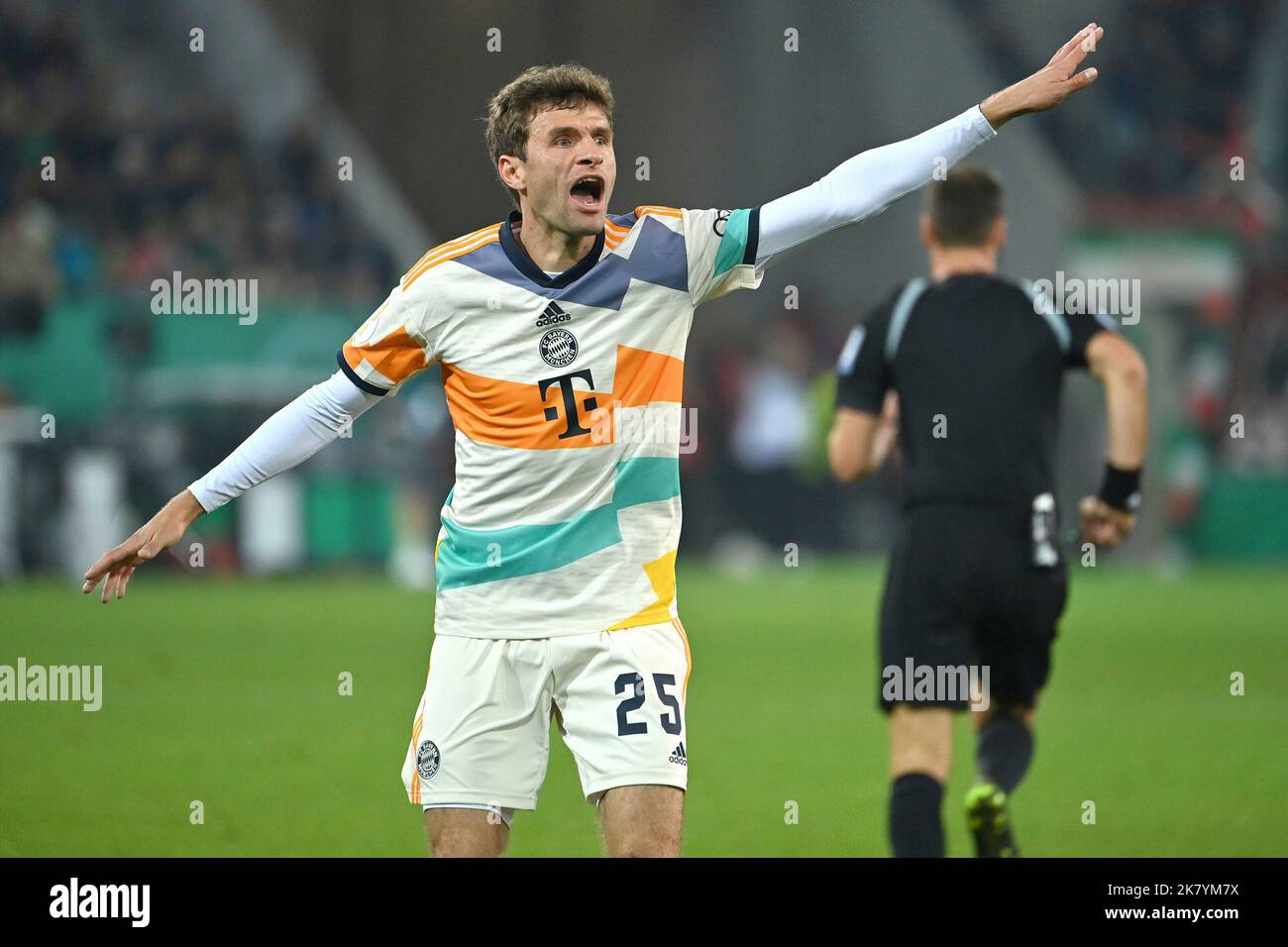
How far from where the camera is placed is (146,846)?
6.39 metres

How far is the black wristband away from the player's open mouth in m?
2.04

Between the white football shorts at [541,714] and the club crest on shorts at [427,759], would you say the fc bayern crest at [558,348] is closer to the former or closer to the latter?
the white football shorts at [541,714]

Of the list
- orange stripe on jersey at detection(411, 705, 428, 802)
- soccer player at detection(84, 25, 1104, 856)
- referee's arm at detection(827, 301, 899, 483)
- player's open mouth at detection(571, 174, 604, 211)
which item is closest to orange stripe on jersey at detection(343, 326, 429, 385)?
soccer player at detection(84, 25, 1104, 856)

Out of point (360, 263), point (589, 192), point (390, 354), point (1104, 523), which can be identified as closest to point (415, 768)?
point (390, 354)

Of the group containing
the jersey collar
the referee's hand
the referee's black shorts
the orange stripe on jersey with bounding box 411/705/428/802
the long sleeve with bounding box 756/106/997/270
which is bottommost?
the orange stripe on jersey with bounding box 411/705/428/802

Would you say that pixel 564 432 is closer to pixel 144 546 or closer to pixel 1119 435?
pixel 144 546

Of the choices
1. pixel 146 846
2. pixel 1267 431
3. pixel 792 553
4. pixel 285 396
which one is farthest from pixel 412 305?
pixel 1267 431

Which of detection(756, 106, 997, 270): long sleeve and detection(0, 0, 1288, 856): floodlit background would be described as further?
detection(0, 0, 1288, 856): floodlit background

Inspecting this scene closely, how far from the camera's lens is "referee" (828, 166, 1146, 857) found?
5.36 m

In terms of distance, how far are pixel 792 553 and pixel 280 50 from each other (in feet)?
29.8

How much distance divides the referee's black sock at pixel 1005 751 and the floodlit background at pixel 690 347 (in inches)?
112

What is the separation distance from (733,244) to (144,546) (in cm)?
157

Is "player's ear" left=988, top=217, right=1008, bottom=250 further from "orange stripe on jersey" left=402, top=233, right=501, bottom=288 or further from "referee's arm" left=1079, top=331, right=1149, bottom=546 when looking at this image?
"orange stripe on jersey" left=402, top=233, right=501, bottom=288
